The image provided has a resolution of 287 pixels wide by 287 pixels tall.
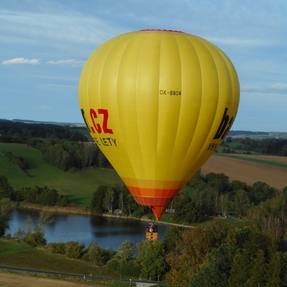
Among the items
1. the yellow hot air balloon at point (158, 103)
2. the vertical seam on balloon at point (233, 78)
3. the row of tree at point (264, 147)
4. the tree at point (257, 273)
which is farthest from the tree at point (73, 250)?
the row of tree at point (264, 147)

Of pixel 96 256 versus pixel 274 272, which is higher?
pixel 274 272

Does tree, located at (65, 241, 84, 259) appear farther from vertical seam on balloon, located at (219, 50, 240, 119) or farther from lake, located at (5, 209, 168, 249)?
vertical seam on balloon, located at (219, 50, 240, 119)

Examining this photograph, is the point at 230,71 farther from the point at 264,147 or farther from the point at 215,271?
the point at 264,147

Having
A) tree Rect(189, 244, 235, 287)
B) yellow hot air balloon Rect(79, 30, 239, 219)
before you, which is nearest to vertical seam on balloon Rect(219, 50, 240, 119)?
yellow hot air balloon Rect(79, 30, 239, 219)

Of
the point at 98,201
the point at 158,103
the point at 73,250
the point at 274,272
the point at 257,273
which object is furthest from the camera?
the point at 98,201

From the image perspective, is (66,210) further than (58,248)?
Yes

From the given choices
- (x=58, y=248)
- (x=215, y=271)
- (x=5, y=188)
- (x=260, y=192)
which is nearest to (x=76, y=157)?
(x=5, y=188)

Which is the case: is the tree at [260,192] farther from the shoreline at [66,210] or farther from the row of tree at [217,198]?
the shoreline at [66,210]
